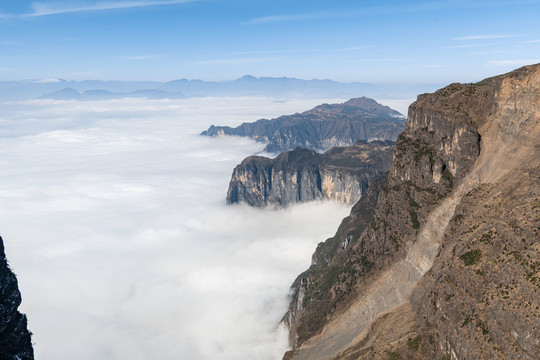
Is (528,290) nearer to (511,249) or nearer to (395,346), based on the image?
(511,249)

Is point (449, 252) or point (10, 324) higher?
point (449, 252)

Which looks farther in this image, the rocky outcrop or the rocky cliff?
the rocky outcrop

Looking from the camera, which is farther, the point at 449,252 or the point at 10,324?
the point at 449,252

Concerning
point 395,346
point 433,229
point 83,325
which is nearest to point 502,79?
point 433,229

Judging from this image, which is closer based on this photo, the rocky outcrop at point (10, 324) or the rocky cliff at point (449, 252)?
the rocky cliff at point (449, 252)
